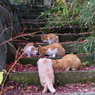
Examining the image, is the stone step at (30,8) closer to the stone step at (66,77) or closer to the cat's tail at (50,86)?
the stone step at (66,77)

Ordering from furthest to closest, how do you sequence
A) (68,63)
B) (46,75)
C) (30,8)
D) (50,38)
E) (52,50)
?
(30,8) → (50,38) → (52,50) → (68,63) → (46,75)

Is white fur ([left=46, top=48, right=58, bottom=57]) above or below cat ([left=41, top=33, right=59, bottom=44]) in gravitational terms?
below

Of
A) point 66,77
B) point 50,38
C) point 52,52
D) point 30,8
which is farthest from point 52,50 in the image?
point 30,8

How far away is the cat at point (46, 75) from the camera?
2266 mm

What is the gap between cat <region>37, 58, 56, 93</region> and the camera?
227 cm

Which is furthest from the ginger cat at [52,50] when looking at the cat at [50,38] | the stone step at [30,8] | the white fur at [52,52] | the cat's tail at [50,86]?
the stone step at [30,8]

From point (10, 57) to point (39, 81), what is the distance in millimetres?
908

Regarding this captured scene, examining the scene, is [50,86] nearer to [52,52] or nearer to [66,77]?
[66,77]

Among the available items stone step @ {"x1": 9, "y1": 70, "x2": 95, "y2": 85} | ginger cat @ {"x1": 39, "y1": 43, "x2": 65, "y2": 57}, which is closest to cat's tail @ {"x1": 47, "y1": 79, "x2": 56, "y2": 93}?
stone step @ {"x1": 9, "y1": 70, "x2": 95, "y2": 85}

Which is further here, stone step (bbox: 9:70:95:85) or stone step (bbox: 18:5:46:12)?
stone step (bbox: 18:5:46:12)

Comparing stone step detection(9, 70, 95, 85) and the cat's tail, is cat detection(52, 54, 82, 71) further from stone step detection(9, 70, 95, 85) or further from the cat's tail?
the cat's tail

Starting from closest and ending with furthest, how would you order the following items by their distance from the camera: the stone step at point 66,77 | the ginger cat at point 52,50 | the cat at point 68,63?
the stone step at point 66,77, the cat at point 68,63, the ginger cat at point 52,50

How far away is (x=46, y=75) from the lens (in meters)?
2.39

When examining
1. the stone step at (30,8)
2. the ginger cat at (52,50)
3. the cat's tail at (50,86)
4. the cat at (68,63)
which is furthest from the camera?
the stone step at (30,8)
